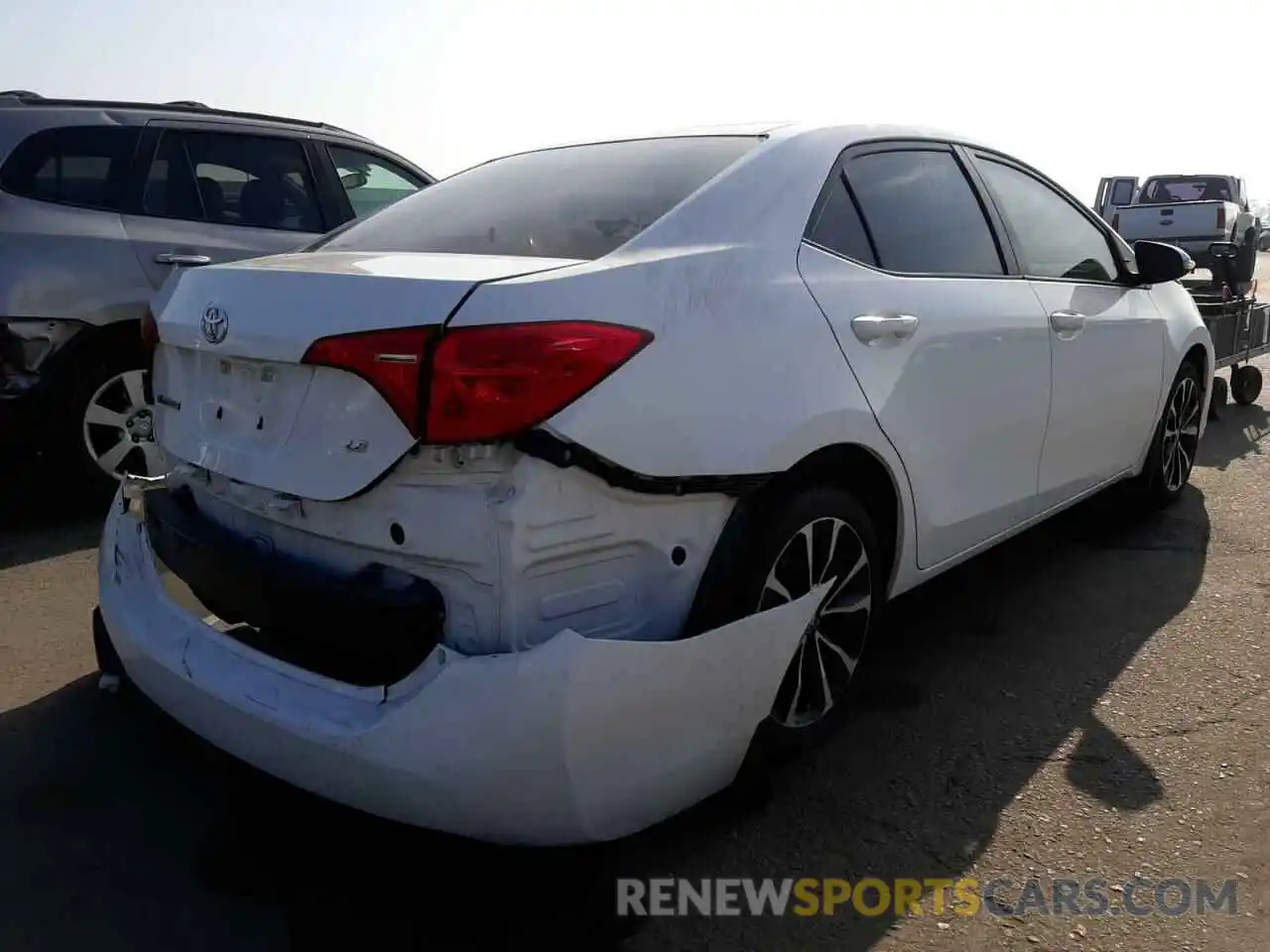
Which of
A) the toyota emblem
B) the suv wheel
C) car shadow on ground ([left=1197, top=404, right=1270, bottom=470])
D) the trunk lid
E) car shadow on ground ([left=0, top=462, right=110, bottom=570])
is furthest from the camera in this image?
car shadow on ground ([left=1197, top=404, right=1270, bottom=470])

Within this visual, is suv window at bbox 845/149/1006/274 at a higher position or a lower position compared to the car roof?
lower

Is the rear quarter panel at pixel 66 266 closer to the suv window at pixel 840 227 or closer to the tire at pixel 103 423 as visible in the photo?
the tire at pixel 103 423

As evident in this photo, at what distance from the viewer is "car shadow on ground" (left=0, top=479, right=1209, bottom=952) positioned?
85.7 inches

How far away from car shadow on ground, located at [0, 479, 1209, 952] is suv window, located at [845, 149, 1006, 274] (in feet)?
4.14

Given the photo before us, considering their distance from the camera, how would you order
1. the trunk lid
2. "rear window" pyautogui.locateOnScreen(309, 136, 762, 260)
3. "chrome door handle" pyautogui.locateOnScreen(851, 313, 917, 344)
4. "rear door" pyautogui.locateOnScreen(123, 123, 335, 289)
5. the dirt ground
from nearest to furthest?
the trunk lid < the dirt ground < "rear window" pyautogui.locateOnScreen(309, 136, 762, 260) < "chrome door handle" pyautogui.locateOnScreen(851, 313, 917, 344) < "rear door" pyautogui.locateOnScreen(123, 123, 335, 289)

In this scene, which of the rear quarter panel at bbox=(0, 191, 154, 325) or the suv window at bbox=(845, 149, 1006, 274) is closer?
the suv window at bbox=(845, 149, 1006, 274)

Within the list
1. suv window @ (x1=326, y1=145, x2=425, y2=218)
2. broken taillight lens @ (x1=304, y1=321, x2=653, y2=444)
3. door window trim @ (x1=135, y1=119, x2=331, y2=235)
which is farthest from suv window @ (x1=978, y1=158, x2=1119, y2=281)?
suv window @ (x1=326, y1=145, x2=425, y2=218)

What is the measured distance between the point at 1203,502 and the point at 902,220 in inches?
122

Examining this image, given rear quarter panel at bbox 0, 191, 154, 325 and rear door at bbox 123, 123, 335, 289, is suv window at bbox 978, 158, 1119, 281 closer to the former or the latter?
rear door at bbox 123, 123, 335, 289

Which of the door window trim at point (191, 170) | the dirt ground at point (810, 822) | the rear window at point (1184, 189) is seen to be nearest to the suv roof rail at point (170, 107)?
the door window trim at point (191, 170)

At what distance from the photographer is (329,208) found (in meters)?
5.77

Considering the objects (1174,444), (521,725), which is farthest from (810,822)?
(1174,444)

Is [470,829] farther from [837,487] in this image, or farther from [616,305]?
[837,487]

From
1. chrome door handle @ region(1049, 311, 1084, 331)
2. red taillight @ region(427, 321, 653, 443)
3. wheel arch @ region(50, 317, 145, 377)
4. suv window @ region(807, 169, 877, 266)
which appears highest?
suv window @ region(807, 169, 877, 266)
